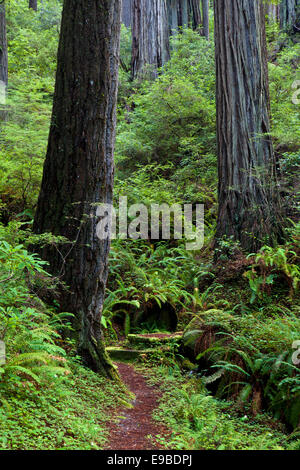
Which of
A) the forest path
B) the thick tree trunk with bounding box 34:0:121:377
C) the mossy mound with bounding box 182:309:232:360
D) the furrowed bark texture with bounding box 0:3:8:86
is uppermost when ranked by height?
the furrowed bark texture with bounding box 0:3:8:86

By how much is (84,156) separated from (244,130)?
411 centimetres

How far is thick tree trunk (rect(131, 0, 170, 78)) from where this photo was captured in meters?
15.5

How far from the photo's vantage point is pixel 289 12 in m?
14.4

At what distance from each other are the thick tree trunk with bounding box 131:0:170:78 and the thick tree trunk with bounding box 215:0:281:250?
7.83 metres

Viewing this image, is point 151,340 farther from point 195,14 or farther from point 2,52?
point 195,14

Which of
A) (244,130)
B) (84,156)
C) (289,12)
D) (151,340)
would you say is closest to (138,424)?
(151,340)

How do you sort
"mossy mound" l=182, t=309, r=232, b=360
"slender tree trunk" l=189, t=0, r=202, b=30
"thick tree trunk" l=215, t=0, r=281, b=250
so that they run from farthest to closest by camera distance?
"slender tree trunk" l=189, t=0, r=202, b=30
"thick tree trunk" l=215, t=0, r=281, b=250
"mossy mound" l=182, t=309, r=232, b=360

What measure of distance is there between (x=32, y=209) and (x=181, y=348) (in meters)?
3.45

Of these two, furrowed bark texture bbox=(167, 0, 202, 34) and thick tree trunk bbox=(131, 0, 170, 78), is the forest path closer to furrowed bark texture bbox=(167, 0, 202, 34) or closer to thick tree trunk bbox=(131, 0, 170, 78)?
thick tree trunk bbox=(131, 0, 170, 78)

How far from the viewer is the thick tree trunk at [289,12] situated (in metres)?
14.2

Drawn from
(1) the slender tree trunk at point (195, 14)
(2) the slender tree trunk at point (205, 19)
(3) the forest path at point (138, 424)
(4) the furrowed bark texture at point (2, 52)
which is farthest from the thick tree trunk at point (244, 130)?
(1) the slender tree trunk at point (195, 14)

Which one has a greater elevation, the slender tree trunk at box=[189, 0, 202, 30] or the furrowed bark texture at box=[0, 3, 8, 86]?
the slender tree trunk at box=[189, 0, 202, 30]

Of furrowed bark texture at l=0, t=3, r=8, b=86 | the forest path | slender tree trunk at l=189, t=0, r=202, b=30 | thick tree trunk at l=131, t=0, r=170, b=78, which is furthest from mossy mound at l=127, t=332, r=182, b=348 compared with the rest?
slender tree trunk at l=189, t=0, r=202, b=30
